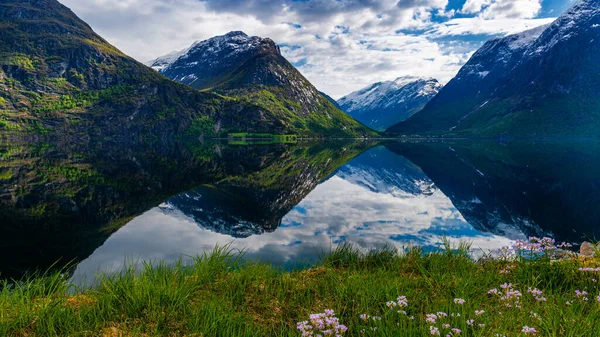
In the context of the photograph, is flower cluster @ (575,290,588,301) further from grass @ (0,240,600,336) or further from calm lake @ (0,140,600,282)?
calm lake @ (0,140,600,282)

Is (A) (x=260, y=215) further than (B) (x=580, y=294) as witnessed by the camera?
Yes

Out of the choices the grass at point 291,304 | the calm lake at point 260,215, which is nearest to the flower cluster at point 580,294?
the grass at point 291,304

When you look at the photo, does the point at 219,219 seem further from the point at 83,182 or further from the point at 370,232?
the point at 83,182

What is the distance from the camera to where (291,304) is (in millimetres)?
8195

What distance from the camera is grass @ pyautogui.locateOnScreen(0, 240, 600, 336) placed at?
6066 mm

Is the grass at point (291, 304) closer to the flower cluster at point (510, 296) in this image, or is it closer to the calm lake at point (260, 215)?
the flower cluster at point (510, 296)

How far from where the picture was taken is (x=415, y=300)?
761cm

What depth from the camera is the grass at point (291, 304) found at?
239 inches

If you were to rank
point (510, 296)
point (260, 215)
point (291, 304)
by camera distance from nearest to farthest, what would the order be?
1. point (510, 296)
2. point (291, 304)
3. point (260, 215)

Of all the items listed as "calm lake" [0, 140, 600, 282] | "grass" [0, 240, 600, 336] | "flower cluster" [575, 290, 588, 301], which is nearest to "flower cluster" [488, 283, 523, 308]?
"grass" [0, 240, 600, 336]

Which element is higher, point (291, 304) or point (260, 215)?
point (291, 304)

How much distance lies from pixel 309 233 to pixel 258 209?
7.69 metres

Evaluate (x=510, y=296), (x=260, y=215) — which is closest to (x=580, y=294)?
(x=510, y=296)

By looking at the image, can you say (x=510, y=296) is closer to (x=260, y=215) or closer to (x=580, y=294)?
(x=580, y=294)
